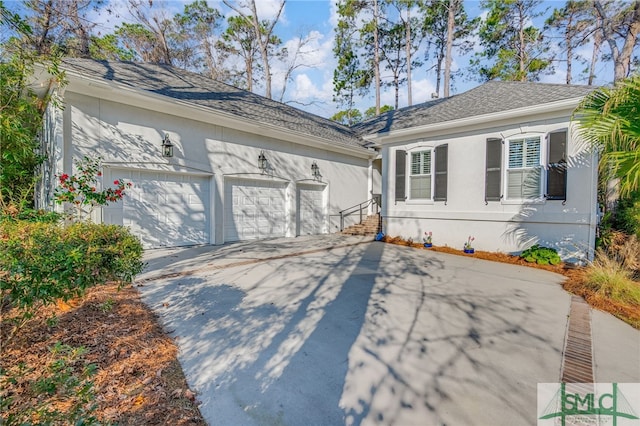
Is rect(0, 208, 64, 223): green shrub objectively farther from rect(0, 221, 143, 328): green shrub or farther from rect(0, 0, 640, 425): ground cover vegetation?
rect(0, 221, 143, 328): green shrub

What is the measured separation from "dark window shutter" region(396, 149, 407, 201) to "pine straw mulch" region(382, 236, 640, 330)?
2070 mm

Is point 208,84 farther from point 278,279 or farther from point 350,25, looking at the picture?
point 350,25

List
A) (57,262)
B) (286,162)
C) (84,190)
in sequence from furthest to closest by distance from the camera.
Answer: (286,162) → (84,190) → (57,262)

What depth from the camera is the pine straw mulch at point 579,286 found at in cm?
379

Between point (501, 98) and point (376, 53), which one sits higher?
point (376, 53)

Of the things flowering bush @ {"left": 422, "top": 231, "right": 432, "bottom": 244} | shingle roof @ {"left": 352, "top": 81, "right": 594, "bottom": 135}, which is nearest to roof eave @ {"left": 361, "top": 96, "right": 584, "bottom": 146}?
shingle roof @ {"left": 352, "top": 81, "right": 594, "bottom": 135}

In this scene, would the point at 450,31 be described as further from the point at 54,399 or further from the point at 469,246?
the point at 54,399

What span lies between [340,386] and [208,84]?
1105 cm

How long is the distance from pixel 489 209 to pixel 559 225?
5.03 ft

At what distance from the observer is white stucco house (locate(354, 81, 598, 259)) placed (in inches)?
259

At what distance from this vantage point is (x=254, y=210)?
9.20 m

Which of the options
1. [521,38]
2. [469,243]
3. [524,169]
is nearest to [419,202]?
[469,243]

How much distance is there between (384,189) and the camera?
9.94m

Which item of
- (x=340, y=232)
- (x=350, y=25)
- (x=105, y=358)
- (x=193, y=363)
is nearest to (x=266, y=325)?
(x=193, y=363)
